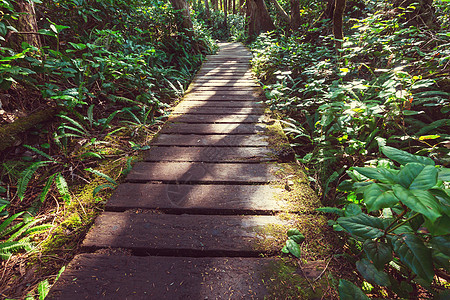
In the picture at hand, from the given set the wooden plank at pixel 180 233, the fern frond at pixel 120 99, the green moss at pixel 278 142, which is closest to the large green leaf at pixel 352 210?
the wooden plank at pixel 180 233

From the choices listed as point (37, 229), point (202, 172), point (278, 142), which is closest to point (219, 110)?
point (278, 142)

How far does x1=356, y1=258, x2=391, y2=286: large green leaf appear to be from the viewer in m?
0.84

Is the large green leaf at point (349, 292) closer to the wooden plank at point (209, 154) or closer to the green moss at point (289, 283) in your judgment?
the green moss at point (289, 283)

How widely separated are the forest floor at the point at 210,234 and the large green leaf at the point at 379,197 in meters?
0.52

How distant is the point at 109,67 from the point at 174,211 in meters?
2.86

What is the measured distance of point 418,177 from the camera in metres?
0.75

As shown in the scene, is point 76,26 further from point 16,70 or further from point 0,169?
point 0,169

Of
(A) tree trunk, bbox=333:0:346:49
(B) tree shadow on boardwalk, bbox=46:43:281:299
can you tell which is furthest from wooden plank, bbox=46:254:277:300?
(A) tree trunk, bbox=333:0:346:49

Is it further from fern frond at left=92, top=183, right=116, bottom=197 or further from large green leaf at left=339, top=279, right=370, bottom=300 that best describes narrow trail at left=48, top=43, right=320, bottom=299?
large green leaf at left=339, top=279, right=370, bottom=300

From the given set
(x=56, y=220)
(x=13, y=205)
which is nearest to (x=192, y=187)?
(x=56, y=220)

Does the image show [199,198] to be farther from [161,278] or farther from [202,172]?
[161,278]

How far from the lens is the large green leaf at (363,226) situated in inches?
34.0

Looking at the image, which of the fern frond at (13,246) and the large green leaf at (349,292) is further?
the fern frond at (13,246)

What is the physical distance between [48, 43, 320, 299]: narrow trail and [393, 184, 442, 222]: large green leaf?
2.29ft
